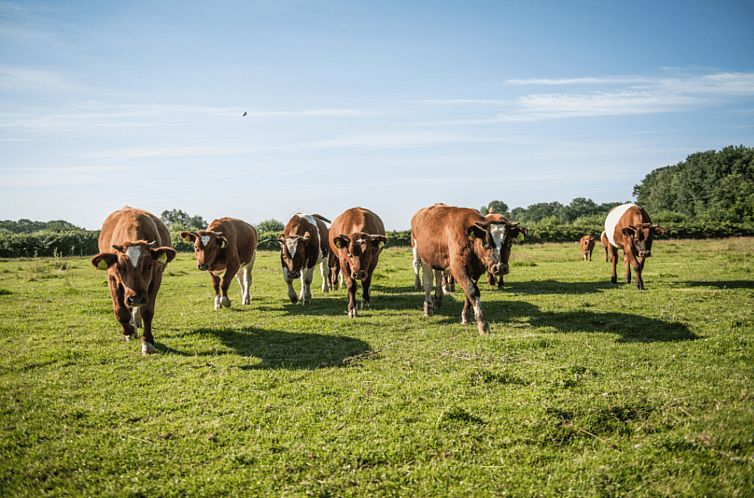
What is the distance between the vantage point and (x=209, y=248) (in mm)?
12406

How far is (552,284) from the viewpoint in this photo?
16375 mm

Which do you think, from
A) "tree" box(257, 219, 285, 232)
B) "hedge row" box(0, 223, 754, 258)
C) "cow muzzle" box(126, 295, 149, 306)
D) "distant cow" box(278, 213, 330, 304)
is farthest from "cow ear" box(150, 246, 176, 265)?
"tree" box(257, 219, 285, 232)

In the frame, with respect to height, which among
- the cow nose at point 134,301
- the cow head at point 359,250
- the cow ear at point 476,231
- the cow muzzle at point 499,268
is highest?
the cow ear at point 476,231

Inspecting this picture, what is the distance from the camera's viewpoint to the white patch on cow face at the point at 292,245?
1312cm

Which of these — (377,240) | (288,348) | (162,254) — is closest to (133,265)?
(162,254)

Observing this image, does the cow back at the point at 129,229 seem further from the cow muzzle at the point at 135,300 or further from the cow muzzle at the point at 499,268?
the cow muzzle at the point at 499,268

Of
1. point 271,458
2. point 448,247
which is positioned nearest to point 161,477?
point 271,458

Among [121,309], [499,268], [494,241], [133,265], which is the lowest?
[121,309]

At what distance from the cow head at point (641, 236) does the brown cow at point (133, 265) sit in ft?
45.2

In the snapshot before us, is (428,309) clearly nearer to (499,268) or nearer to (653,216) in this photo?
(499,268)

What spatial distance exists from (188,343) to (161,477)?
16.4 ft

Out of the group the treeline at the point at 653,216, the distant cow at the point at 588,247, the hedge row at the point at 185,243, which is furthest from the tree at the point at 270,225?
the distant cow at the point at 588,247

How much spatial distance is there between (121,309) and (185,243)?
131 ft

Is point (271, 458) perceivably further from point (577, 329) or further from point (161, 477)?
point (577, 329)
